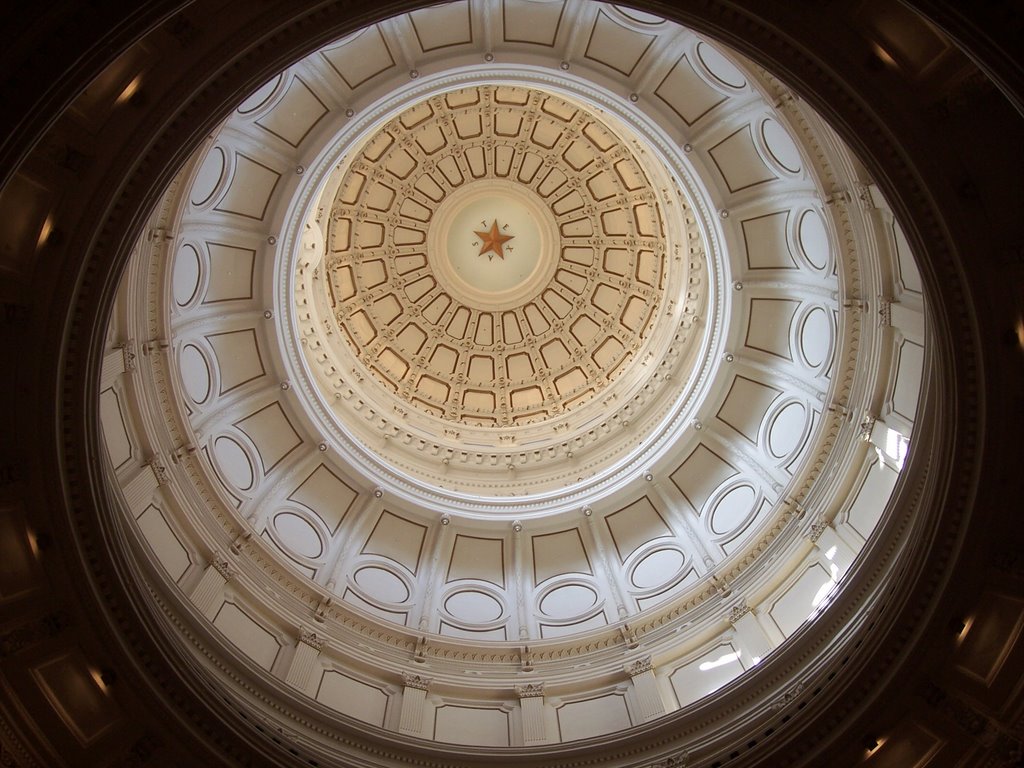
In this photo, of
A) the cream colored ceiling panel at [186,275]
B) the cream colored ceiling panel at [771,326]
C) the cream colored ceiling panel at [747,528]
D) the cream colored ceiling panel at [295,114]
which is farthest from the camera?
the cream colored ceiling panel at [771,326]

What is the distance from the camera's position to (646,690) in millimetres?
16141

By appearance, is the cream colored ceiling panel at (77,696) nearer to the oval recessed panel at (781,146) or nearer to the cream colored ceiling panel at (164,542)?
the cream colored ceiling panel at (164,542)

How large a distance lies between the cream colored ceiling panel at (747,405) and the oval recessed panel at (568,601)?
5.57 m

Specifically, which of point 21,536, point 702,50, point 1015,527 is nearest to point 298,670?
point 21,536

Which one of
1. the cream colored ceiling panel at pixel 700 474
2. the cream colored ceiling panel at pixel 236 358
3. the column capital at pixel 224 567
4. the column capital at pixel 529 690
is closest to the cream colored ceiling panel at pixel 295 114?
the cream colored ceiling panel at pixel 236 358

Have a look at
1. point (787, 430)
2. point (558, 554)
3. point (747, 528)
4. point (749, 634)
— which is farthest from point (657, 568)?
point (787, 430)

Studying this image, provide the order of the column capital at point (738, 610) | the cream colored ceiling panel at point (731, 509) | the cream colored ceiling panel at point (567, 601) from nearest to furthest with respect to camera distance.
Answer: the column capital at point (738, 610) → the cream colored ceiling panel at point (731, 509) → the cream colored ceiling panel at point (567, 601)

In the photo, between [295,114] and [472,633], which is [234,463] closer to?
[472,633]

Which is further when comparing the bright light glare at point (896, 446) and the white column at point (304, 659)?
the white column at point (304, 659)

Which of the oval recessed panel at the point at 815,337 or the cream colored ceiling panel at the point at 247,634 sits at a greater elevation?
the oval recessed panel at the point at 815,337

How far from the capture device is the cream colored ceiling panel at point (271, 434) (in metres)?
→ 19.2

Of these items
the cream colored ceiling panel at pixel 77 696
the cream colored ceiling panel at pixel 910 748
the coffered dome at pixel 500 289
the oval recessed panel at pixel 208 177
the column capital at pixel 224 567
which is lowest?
the cream colored ceiling panel at pixel 910 748

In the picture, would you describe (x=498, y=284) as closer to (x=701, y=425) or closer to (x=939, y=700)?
(x=701, y=425)

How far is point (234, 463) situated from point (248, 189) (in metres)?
6.23
